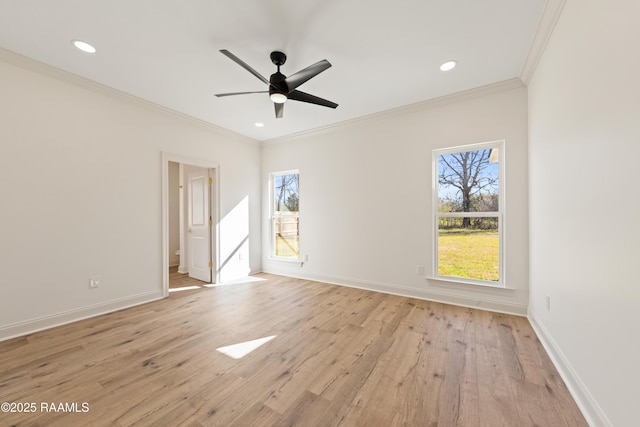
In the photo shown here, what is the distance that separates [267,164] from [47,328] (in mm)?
3867

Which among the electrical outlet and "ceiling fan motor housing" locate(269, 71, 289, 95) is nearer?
"ceiling fan motor housing" locate(269, 71, 289, 95)

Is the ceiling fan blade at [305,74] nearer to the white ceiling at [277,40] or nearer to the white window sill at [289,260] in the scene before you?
the white ceiling at [277,40]

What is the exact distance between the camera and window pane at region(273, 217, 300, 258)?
481cm

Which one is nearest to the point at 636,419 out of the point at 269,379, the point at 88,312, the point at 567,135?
the point at 567,135

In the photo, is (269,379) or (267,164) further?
(267,164)

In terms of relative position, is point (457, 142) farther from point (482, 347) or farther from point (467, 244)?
point (482, 347)

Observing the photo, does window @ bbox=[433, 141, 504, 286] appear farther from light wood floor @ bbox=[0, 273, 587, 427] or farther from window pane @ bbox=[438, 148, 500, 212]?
light wood floor @ bbox=[0, 273, 587, 427]

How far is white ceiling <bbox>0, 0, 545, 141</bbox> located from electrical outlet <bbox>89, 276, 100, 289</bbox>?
2367 millimetres

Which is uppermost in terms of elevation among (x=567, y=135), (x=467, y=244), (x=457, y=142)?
(x=457, y=142)

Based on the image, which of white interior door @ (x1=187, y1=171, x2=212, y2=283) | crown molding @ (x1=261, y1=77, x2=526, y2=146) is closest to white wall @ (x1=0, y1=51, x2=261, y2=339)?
white interior door @ (x1=187, y1=171, x2=212, y2=283)

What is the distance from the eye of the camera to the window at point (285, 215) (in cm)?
483

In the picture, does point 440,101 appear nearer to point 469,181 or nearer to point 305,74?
point 469,181

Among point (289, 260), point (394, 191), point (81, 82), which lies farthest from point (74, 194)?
point (394, 191)

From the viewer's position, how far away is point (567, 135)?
171cm
